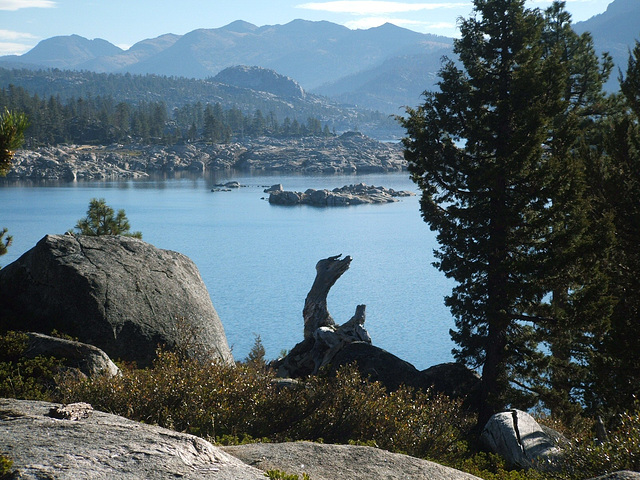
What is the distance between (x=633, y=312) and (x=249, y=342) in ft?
80.5

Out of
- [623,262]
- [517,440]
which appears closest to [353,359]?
[517,440]

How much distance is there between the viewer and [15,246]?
6203 centimetres

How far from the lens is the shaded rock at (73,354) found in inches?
537

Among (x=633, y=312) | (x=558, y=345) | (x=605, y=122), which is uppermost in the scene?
(x=605, y=122)

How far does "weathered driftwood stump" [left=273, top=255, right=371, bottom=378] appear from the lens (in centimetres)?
2128

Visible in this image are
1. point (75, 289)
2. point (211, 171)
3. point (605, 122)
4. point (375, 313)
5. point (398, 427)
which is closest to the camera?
point (398, 427)

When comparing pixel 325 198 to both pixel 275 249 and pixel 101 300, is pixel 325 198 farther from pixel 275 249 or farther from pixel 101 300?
A: pixel 101 300

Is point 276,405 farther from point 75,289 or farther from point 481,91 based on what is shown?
point 481,91

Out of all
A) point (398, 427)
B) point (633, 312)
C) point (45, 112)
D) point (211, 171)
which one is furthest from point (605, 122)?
point (45, 112)

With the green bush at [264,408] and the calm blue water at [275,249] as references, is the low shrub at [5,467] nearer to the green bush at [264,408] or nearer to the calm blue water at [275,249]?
the green bush at [264,408]

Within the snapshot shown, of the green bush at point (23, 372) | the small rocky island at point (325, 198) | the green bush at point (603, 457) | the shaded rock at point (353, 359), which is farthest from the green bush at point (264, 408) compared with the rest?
the small rocky island at point (325, 198)

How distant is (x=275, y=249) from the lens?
2621 inches

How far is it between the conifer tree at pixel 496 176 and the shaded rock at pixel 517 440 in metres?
4.13

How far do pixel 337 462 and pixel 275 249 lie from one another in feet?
192
